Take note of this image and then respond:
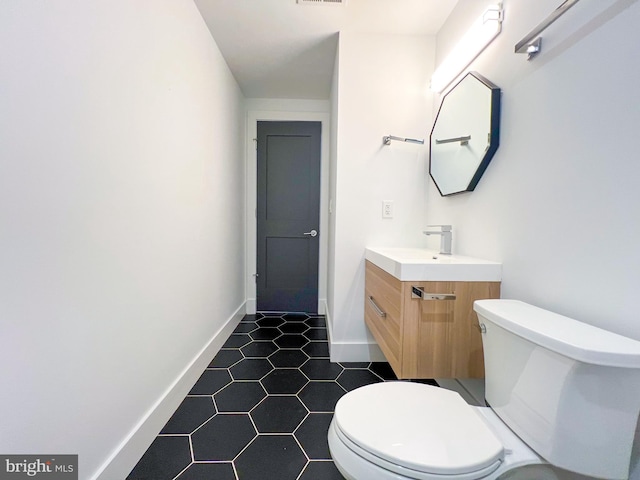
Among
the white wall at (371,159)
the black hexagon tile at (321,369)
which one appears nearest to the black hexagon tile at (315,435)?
the black hexagon tile at (321,369)

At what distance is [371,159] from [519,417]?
1.56 metres

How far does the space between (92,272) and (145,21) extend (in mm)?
1047

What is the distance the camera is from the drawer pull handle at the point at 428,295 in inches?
43.9

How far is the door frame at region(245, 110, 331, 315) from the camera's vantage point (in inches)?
116

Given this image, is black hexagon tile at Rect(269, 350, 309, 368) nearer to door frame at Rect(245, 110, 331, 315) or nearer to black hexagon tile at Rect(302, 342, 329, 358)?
black hexagon tile at Rect(302, 342, 329, 358)

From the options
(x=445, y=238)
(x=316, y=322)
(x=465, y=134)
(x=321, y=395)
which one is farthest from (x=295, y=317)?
(x=465, y=134)

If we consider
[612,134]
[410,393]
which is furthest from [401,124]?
[410,393]

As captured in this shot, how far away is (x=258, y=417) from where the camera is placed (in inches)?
54.7

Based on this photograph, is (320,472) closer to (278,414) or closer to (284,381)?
(278,414)

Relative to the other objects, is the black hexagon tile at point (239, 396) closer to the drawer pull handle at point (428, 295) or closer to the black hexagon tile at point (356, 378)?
the black hexagon tile at point (356, 378)

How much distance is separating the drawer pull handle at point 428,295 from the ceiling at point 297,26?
5.37 ft

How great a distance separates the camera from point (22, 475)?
28.1 inches

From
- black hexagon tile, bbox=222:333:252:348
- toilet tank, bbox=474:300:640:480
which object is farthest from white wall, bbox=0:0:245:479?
toilet tank, bbox=474:300:640:480

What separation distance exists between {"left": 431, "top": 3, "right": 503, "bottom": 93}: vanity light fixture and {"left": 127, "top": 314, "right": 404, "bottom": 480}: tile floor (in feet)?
6.17
